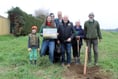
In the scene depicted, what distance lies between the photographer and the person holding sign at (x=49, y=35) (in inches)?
528

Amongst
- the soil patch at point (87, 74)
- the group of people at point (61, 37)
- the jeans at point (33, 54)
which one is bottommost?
the soil patch at point (87, 74)

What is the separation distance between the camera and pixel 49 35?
13.5 metres

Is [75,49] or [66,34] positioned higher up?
[66,34]

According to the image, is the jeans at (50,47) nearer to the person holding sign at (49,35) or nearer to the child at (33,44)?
the person holding sign at (49,35)

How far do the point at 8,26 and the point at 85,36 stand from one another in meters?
32.0

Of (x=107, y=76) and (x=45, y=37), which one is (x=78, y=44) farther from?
(x=107, y=76)

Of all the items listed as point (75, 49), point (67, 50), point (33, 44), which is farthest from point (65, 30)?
point (75, 49)

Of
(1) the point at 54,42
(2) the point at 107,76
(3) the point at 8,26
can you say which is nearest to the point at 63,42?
(1) the point at 54,42

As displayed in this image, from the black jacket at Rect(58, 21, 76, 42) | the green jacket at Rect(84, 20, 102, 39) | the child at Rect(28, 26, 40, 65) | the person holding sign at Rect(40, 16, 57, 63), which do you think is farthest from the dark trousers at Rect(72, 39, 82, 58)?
the child at Rect(28, 26, 40, 65)

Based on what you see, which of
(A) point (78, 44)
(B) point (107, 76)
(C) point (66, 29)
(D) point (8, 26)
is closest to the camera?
(B) point (107, 76)

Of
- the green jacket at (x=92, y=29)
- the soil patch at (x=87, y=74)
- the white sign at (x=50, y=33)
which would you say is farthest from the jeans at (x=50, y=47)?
the green jacket at (x=92, y=29)

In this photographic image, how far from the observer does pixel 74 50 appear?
1466cm

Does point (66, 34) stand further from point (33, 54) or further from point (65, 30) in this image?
point (33, 54)

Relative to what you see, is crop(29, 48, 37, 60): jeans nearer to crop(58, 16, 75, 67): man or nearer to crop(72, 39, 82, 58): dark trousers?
crop(58, 16, 75, 67): man
